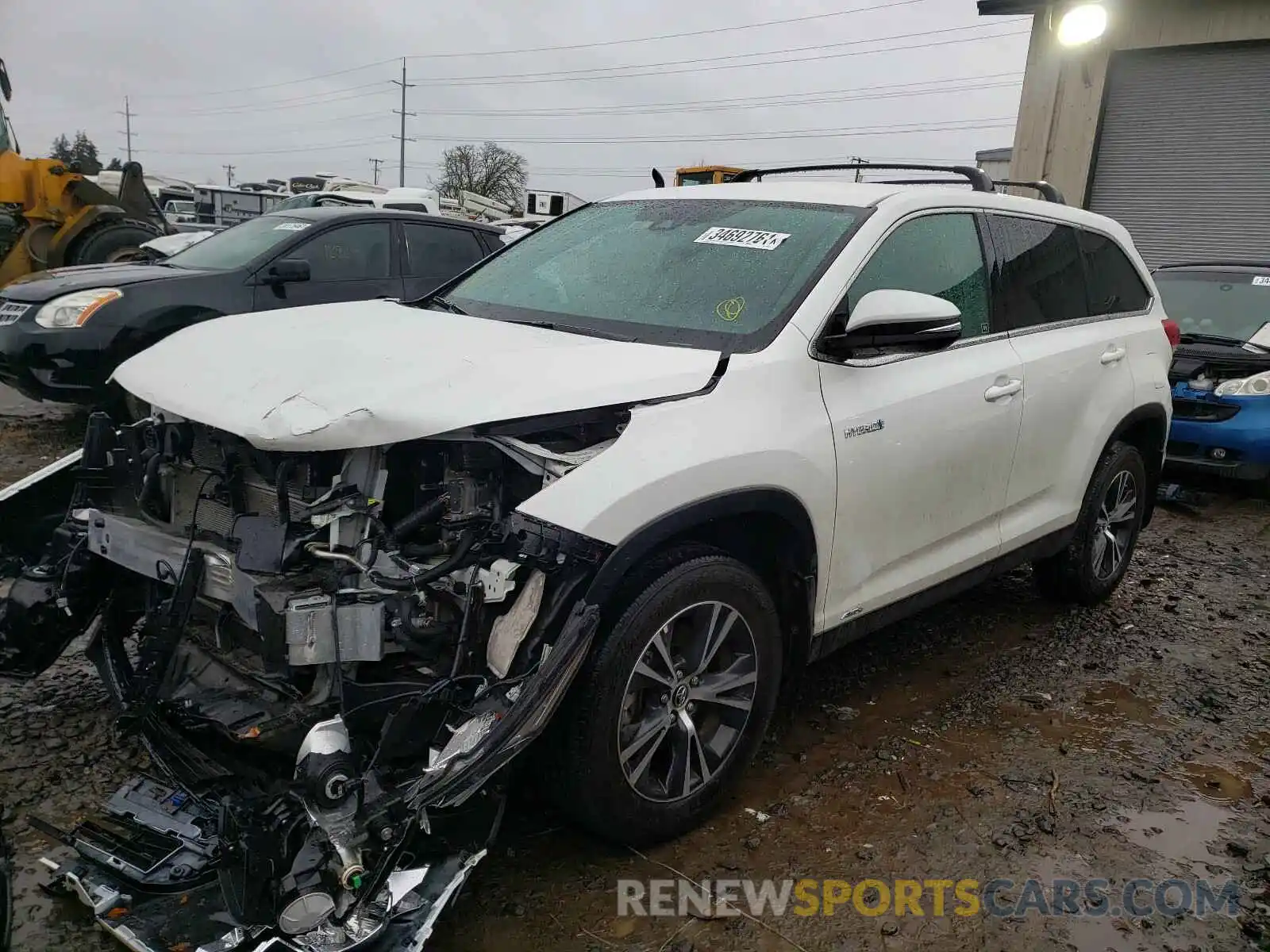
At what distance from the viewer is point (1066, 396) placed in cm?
401

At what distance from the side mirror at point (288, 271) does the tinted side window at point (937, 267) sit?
460 cm

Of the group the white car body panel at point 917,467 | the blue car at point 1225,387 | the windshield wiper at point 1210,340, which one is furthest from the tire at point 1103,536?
the windshield wiper at point 1210,340

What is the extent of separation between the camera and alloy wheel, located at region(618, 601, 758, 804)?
260 cm

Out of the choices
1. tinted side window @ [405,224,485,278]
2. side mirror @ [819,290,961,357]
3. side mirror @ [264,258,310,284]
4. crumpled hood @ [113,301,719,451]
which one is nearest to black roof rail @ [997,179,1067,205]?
side mirror @ [819,290,961,357]

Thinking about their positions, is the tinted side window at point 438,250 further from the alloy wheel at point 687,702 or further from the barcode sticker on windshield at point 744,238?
the alloy wheel at point 687,702

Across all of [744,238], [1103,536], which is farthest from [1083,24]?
[744,238]

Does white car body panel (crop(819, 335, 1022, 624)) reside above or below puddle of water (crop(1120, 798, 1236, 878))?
above

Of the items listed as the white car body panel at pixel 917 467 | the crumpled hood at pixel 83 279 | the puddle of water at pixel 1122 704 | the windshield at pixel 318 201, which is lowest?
the puddle of water at pixel 1122 704

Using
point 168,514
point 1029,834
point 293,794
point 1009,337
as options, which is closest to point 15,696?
point 168,514

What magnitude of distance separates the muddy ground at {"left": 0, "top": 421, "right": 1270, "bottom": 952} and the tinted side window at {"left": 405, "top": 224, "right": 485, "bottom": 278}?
14.3ft

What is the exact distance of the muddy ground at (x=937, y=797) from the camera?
8.36 ft

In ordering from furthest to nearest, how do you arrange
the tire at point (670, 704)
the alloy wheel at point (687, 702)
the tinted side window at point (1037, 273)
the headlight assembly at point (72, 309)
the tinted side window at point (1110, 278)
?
the headlight assembly at point (72, 309) → the tinted side window at point (1110, 278) → the tinted side window at point (1037, 273) → the alloy wheel at point (687, 702) → the tire at point (670, 704)

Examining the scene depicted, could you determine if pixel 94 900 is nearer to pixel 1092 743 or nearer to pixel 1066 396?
pixel 1092 743

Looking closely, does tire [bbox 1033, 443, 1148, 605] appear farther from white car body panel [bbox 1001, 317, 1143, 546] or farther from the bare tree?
the bare tree
